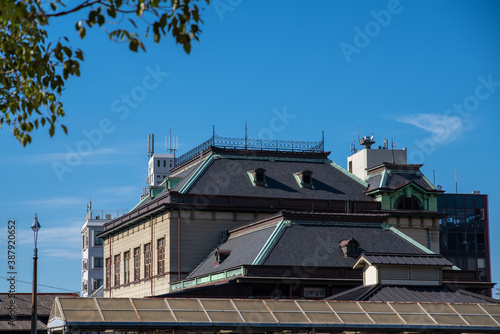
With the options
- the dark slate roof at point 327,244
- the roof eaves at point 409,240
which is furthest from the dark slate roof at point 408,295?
the roof eaves at point 409,240

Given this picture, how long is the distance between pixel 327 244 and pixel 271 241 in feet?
12.5

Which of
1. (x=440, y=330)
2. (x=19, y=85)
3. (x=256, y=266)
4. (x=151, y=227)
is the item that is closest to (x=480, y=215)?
(x=151, y=227)

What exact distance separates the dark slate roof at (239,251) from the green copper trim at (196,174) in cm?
535

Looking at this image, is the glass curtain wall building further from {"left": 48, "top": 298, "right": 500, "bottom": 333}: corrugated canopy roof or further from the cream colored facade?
{"left": 48, "top": 298, "right": 500, "bottom": 333}: corrugated canopy roof

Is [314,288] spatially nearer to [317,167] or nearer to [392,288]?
[392,288]

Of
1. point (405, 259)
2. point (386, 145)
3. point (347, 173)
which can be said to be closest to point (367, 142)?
point (386, 145)

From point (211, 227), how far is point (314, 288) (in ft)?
41.9

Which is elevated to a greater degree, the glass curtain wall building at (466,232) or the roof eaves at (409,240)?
the glass curtain wall building at (466,232)

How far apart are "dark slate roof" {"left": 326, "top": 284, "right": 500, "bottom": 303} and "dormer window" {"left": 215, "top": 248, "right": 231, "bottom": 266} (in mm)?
15159

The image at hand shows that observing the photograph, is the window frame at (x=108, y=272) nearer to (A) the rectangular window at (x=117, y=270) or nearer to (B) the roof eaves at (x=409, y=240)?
(A) the rectangular window at (x=117, y=270)

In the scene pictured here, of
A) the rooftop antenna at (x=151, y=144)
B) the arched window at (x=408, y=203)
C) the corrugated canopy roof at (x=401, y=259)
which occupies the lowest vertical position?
the corrugated canopy roof at (x=401, y=259)

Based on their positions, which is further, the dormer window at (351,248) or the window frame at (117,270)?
the window frame at (117,270)

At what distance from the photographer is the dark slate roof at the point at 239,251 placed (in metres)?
54.8

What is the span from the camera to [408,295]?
42969 millimetres
